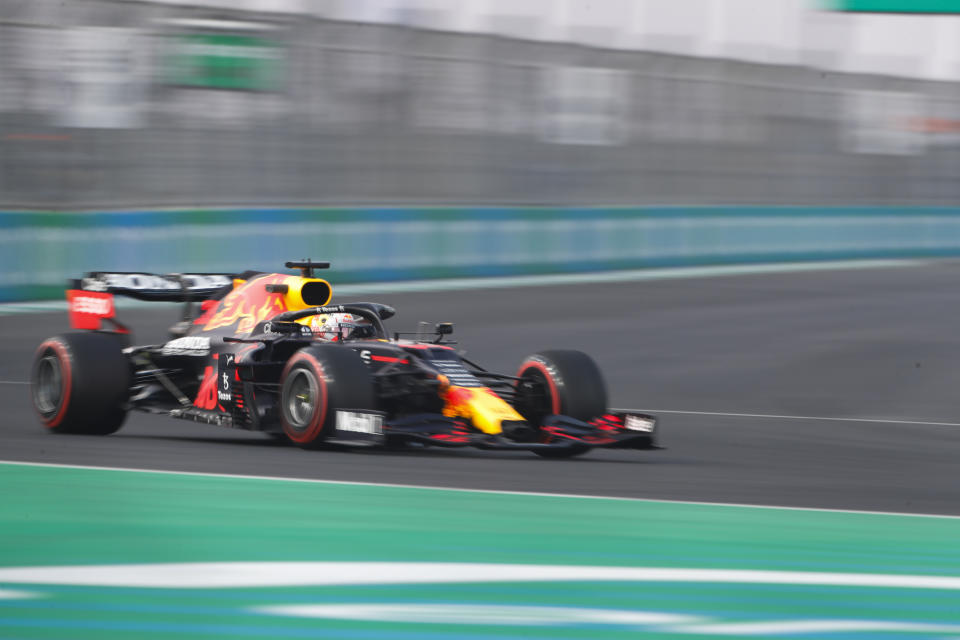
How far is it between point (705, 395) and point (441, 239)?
1102 centimetres

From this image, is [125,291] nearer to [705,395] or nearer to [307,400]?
[307,400]

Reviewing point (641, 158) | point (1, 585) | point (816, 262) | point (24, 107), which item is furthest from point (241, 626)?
point (816, 262)

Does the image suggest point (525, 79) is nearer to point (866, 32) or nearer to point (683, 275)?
point (683, 275)

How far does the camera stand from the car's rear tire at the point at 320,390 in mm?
9281

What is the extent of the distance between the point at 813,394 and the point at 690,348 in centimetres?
327

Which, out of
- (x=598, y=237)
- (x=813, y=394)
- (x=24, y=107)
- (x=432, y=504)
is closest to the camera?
(x=432, y=504)

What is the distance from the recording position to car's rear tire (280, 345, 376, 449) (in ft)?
30.5

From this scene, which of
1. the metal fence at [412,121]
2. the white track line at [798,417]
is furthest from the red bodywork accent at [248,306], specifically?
the metal fence at [412,121]

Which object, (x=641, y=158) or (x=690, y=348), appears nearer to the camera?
(x=690, y=348)

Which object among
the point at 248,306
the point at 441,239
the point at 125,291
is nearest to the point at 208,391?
the point at 248,306

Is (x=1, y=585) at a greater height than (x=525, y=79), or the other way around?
(x=525, y=79)

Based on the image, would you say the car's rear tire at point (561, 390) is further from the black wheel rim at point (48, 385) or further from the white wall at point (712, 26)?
the white wall at point (712, 26)

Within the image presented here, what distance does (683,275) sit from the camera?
92.0 ft

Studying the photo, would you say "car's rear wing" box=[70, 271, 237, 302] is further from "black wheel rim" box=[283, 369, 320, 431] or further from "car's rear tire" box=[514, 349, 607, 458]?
"car's rear tire" box=[514, 349, 607, 458]
